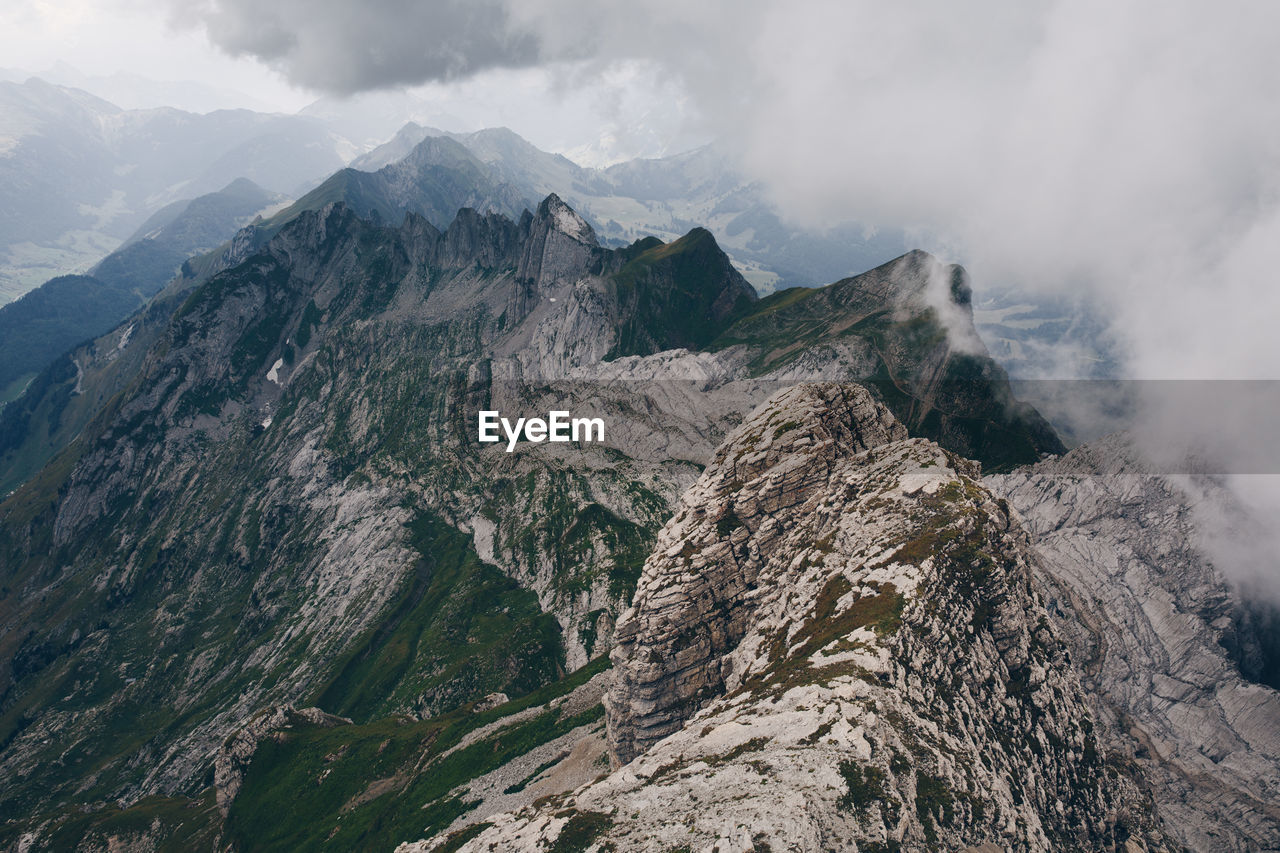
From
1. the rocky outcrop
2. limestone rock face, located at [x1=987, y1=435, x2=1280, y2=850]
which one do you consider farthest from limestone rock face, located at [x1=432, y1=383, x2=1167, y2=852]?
limestone rock face, located at [x1=987, y1=435, x2=1280, y2=850]

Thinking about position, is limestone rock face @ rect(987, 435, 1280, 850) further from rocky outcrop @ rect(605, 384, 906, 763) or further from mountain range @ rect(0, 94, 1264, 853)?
rocky outcrop @ rect(605, 384, 906, 763)

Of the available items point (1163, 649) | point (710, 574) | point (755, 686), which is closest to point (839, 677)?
point (755, 686)

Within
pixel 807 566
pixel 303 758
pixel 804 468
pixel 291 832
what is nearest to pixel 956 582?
pixel 807 566

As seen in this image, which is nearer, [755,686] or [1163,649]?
Result: [755,686]

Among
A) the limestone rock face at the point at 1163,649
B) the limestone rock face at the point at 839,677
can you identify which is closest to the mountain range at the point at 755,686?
the limestone rock face at the point at 839,677

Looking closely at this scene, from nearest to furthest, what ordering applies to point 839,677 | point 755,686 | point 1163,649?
point 839,677, point 755,686, point 1163,649

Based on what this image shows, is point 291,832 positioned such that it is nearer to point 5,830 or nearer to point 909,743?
point 5,830

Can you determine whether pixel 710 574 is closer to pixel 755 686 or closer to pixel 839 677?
pixel 755 686
